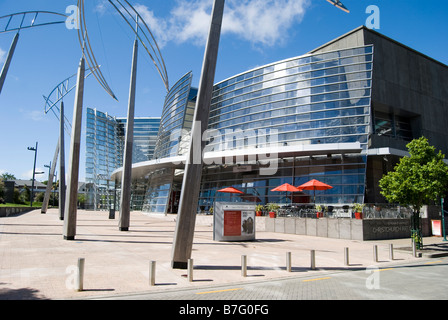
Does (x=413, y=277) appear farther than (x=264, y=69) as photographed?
No

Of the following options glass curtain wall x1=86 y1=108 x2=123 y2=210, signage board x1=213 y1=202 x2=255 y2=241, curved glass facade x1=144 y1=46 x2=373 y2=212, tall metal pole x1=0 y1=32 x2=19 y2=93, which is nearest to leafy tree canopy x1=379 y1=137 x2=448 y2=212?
signage board x1=213 y1=202 x2=255 y2=241

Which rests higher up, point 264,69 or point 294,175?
point 264,69

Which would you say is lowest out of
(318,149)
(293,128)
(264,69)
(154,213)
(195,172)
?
(154,213)

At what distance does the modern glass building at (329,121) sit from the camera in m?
30.7

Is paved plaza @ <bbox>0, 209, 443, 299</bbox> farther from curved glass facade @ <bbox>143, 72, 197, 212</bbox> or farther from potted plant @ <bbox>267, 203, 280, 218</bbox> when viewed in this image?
curved glass facade @ <bbox>143, 72, 197, 212</bbox>

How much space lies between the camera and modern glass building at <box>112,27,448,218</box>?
30.7m

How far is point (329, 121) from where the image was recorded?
3222cm

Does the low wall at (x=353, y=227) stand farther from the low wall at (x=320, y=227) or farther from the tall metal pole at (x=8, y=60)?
the tall metal pole at (x=8, y=60)

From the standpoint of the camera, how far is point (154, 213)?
4584 cm

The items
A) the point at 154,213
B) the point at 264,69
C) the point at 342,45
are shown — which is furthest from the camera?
the point at 154,213
